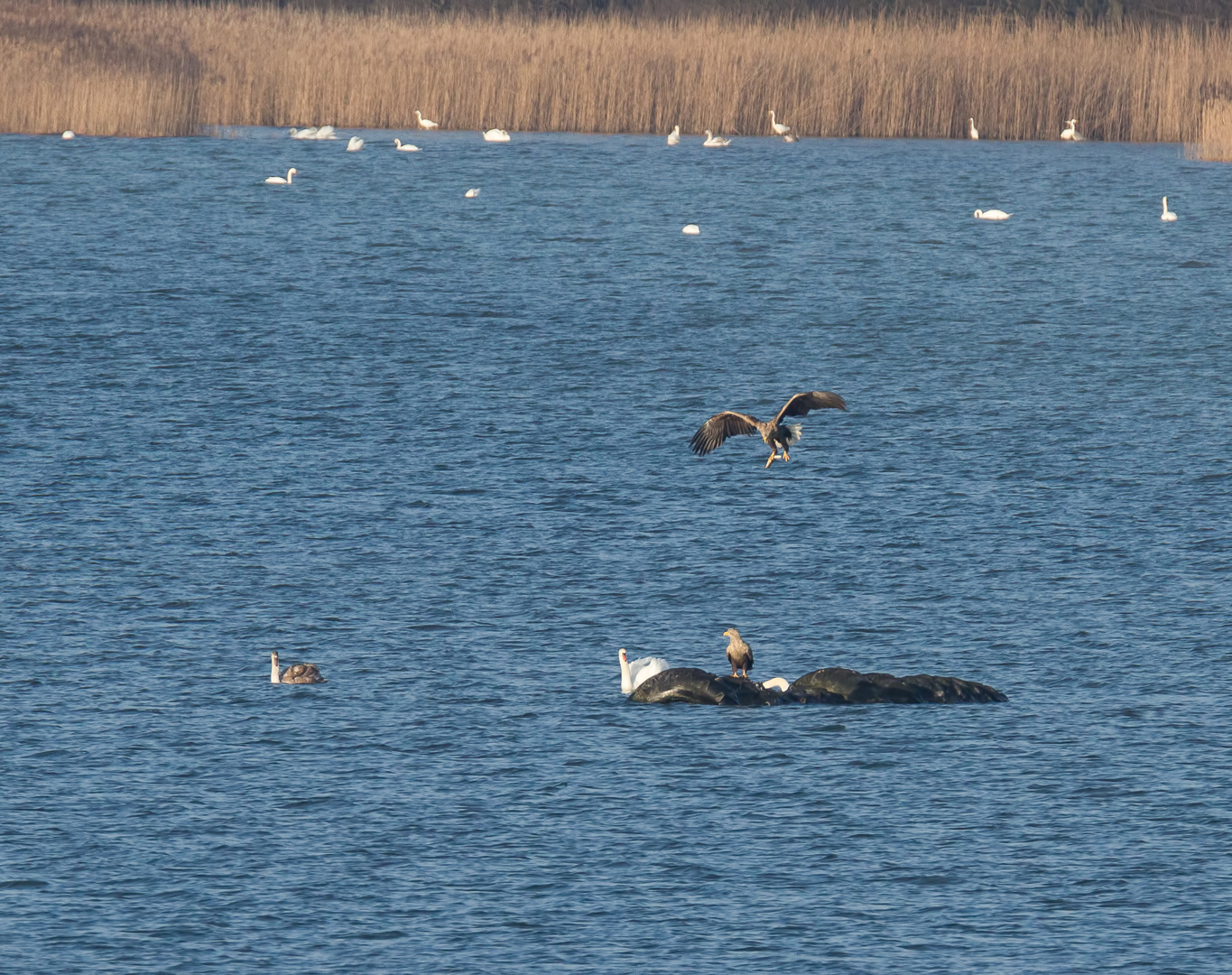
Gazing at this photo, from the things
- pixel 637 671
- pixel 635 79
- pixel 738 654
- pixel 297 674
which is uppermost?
pixel 635 79

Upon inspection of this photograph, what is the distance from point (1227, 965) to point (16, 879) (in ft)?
20.8

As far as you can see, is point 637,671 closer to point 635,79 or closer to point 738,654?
point 738,654

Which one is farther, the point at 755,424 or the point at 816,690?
the point at 755,424

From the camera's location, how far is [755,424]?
20.5 m

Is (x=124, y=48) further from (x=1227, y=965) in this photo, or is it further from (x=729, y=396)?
(x=1227, y=965)

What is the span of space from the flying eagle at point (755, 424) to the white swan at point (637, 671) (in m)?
5.51

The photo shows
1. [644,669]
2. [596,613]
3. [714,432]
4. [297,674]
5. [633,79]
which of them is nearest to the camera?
[644,669]

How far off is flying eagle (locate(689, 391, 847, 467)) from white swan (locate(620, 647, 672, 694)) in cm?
551

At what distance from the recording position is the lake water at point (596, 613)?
38.0 feet

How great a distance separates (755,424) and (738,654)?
5.78 m

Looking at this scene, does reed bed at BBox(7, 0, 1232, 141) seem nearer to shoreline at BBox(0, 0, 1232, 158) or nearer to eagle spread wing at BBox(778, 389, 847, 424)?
shoreline at BBox(0, 0, 1232, 158)

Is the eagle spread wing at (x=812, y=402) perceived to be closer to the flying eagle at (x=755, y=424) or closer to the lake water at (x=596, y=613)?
the flying eagle at (x=755, y=424)

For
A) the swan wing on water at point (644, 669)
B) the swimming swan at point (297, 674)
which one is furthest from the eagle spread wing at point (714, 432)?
the swimming swan at point (297, 674)

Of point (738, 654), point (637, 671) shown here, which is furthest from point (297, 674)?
point (738, 654)
